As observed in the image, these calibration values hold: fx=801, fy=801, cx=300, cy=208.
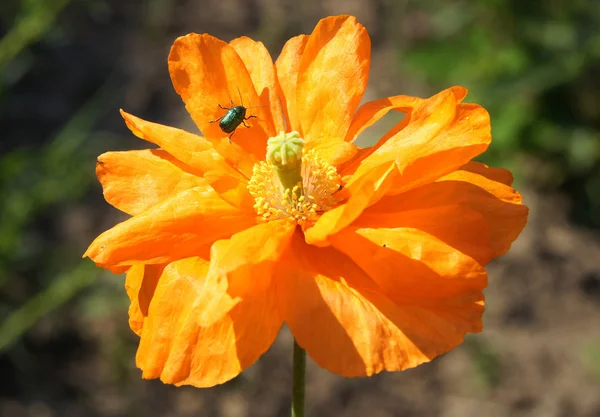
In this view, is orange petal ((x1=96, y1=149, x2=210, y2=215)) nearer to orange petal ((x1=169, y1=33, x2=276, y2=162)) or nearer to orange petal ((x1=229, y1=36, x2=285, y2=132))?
orange petal ((x1=169, y1=33, x2=276, y2=162))

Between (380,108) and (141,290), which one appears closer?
(141,290)

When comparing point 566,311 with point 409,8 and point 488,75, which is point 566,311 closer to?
point 488,75

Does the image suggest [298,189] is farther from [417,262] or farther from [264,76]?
[417,262]

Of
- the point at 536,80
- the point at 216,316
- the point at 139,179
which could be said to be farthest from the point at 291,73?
the point at 536,80

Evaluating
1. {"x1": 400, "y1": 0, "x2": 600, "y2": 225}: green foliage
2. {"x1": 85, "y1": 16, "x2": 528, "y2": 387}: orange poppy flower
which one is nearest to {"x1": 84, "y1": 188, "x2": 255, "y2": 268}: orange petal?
{"x1": 85, "y1": 16, "x2": 528, "y2": 387}: orange poppy flower

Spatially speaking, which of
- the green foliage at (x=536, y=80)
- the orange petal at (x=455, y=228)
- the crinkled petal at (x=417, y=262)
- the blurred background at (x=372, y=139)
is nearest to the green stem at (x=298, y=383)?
the crinkled petal at (x=417, y=262)

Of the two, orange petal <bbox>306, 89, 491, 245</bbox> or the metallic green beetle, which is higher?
the metallic green beetle

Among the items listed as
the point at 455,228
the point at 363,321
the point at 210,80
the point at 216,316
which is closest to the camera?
the point at 216,316
